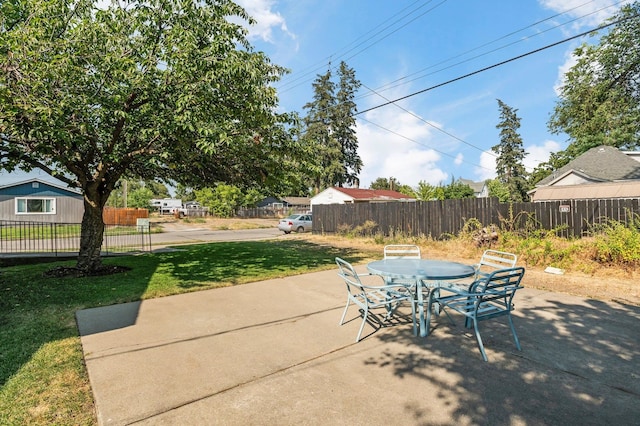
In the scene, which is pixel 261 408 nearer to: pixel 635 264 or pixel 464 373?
pixel 464 373

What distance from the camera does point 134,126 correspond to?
7.18 m

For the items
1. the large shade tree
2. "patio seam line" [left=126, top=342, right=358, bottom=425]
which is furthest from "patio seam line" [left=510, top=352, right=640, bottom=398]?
the large shade tree

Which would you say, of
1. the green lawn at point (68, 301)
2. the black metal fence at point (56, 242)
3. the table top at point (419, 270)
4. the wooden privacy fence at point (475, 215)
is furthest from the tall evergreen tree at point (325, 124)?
the table top at point (419, 270)

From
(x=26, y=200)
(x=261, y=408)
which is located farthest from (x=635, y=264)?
(x=26, y=200)

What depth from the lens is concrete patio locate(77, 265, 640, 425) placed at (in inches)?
96.0

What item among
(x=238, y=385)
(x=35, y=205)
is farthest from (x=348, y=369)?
(x=35, y=205)

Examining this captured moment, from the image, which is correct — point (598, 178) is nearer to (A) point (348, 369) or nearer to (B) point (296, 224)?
(B) point (296, 224)

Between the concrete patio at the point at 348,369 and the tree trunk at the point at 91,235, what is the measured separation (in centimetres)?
355

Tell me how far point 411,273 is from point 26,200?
29.2m

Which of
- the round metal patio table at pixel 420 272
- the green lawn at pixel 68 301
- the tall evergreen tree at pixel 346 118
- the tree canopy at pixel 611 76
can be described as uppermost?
the tall evergreen tree at pixel 346 118

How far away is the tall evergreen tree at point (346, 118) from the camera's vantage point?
137ft

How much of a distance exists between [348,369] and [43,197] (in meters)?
29.1

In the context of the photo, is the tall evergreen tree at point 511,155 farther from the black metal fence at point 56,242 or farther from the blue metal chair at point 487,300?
the blue metal chair at point 487,300

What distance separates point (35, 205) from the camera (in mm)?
23453
